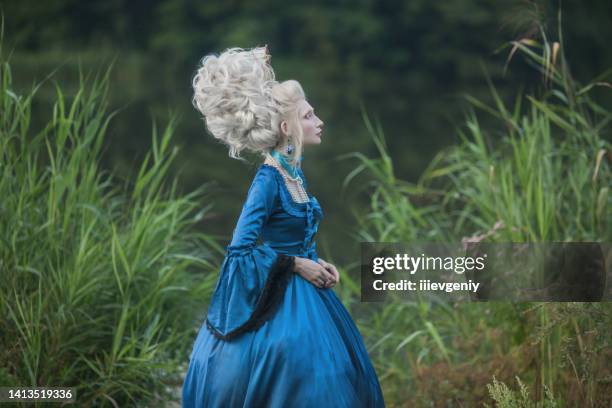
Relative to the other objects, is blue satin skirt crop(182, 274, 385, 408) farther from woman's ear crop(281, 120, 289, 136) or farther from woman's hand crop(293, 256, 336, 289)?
woman's ear crop(281, 120, 289, 136)

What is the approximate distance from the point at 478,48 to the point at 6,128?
648 inches

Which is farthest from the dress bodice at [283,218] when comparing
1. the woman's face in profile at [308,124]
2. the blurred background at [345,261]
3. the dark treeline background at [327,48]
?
the dark treeline background at [327,48]

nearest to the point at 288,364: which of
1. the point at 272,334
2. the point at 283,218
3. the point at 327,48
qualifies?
the point at 272,334

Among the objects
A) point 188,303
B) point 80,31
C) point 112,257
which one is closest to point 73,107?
point 112,257

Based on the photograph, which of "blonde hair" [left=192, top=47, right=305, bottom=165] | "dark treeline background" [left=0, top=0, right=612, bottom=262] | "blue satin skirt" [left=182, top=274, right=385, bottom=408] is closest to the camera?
"blue satin skirt" [left=182, top=274, right=385, bottom=408]

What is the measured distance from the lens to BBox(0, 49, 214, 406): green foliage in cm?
313

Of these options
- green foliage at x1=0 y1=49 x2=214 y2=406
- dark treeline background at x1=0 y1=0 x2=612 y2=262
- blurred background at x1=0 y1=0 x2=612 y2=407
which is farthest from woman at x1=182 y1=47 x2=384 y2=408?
dark treeline background at x1=0 y1=0 x2=612 y2=262

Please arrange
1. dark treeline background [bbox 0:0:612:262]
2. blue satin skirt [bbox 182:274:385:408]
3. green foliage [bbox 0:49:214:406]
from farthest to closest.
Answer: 1. dark treeline background [bbox 0:0:612:262]
2. green foliage [bbox 0:49:214:406]
3. blue satin skirt [bbox 182:274:385:408]

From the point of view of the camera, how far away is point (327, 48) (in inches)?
786

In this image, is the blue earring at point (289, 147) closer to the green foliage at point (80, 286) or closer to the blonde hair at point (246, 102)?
the blonde hair at point (246, 102)

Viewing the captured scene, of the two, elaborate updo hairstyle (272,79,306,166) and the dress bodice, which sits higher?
elaborate updo hairstyle (272,79,306,166)

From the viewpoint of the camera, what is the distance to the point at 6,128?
11.2 ft

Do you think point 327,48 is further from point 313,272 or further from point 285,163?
point 313,272

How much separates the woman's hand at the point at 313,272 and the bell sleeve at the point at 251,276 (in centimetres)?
2
